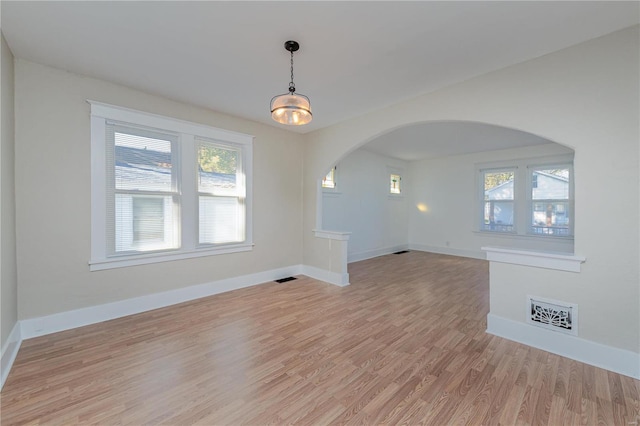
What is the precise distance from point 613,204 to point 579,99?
942 mm

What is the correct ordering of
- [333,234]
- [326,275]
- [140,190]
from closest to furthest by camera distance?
[140,190] → [333,234] → [326,275]


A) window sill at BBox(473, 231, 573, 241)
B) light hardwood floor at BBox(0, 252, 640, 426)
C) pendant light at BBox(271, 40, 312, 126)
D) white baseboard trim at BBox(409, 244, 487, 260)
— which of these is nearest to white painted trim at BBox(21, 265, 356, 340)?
light hardwood floor at BBox(0, 252, 640, 426)

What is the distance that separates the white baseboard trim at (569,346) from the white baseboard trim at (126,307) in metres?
3.39

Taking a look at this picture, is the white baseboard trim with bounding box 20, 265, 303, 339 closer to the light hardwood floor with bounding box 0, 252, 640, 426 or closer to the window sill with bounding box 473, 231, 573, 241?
the light hardwood floor with bounding box 0, 252, 640, 426

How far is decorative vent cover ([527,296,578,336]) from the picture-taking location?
228cm

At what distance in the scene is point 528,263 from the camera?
250 centimetres

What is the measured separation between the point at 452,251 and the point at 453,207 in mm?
1219

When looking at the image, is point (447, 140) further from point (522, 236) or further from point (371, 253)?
point (371, 253)

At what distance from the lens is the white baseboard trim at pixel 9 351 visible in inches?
75.8

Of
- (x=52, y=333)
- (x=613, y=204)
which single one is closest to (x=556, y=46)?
(x=613, y=204)

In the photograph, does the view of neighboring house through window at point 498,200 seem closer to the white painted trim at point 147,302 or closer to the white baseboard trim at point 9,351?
the white painted trim at point 147,302

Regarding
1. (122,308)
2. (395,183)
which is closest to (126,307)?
(122,308)

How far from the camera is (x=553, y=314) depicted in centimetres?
238

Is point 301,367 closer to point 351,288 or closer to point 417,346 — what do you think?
point 417,346
